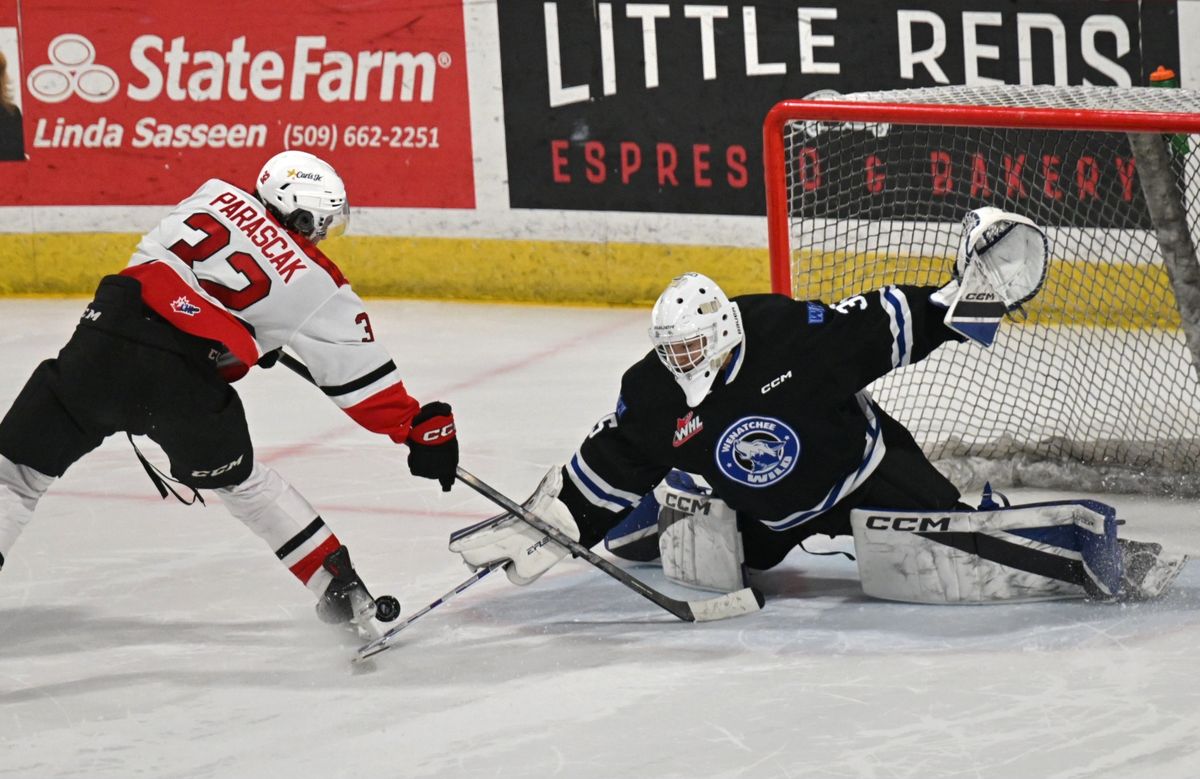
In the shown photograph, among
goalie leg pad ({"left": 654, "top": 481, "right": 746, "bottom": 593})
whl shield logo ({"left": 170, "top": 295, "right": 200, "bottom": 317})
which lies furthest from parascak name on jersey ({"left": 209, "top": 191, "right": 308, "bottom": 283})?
goalie leg pad ({"left": 654, "top": 481, "right": 746, "bottom": 593})

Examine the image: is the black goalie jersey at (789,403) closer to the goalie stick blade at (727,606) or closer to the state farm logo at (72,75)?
the goalie stick blade at (727,606)

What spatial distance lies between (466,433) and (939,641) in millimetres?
2169

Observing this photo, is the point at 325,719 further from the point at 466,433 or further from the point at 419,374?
the point at 419,374

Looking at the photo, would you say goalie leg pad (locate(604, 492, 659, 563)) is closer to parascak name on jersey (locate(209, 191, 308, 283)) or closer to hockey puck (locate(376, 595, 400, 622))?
hockey puck (locate(376, 595, 400, 622))

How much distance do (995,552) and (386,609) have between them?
1207mm

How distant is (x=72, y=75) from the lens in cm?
730

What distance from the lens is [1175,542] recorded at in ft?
13.3

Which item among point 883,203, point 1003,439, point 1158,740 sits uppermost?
point 883,203

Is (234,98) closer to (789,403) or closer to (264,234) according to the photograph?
(264,234)

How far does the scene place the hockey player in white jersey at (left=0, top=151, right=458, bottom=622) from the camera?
3.48 metres

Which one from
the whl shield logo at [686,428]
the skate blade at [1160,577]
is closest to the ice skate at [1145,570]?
the skate blade at [1160,577]

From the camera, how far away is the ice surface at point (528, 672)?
3.05 m

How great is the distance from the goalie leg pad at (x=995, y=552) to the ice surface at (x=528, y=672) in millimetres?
44

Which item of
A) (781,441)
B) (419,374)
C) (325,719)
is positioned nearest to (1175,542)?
(781,441)
